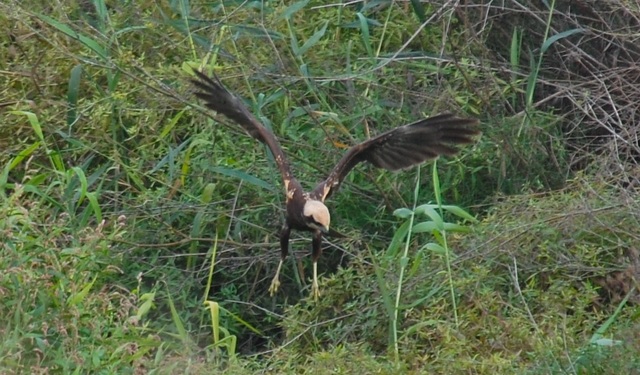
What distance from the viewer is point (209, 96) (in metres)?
5.53

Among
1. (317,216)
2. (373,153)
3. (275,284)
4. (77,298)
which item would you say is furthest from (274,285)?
(77,298)

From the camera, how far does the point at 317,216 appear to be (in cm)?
511

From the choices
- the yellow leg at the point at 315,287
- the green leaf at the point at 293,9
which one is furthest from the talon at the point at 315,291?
the green leaf at the point at 293,9

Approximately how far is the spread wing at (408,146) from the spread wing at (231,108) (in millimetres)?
197

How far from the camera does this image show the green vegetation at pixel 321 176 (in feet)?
16.1

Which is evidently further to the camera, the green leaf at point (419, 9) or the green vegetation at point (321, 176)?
the green leaf at point (419, 9)

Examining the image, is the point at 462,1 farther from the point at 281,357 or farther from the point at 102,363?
the point at 102,363

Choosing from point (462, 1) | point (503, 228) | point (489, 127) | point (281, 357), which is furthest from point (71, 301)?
point (462, 1)

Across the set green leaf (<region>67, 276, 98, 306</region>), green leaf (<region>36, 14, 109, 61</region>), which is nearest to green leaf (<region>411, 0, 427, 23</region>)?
green leaf (<region>36, 14, 109, 61</region>)

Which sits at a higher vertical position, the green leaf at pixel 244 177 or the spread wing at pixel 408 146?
the spread wing at pixel 408 146

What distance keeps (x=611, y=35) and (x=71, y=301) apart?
2715 mm

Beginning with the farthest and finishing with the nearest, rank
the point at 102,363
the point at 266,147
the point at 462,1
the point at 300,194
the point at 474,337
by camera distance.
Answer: the point at 462,1 → the point at 266,147 → the point at 300,194 → the point at 474,337 → the point at 102,363

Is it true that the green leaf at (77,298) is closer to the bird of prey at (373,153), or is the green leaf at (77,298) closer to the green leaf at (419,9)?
the bird of prey at (373,153)

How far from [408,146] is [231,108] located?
27.5 inches
